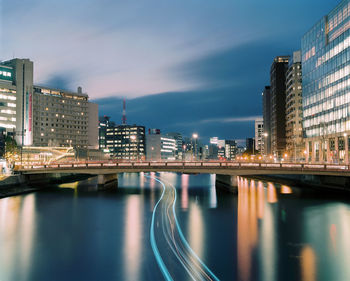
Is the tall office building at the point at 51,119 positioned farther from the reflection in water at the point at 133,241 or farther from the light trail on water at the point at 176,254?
the light trail on water at the point at 176,254

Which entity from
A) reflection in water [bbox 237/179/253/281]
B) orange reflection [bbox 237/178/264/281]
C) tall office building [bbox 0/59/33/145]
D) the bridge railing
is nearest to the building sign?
tall office building [bbox 0/59/33/145]

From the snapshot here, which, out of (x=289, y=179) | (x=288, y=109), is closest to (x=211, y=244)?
(x=289, y=179)

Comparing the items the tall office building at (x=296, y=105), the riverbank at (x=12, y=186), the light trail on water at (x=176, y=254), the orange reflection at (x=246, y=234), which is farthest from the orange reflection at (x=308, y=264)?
the tall office building at (x=296, y=105)

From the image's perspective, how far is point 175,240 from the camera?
34312mm

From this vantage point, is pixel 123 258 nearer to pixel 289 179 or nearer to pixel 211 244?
pixel 211 244

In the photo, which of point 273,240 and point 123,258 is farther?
point 273,240

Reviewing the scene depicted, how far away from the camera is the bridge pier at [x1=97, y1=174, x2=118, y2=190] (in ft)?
268

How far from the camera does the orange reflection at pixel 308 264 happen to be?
24.3 metres

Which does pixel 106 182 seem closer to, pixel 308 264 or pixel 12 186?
pixel 12 186

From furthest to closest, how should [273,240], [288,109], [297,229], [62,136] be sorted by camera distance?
1. [62,136]
2. [288,109]
3. [297,229]
4. [273,240]

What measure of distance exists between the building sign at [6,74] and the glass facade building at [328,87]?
140243 mm

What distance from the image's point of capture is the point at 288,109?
170500 mm

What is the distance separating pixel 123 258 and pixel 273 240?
52.9ft

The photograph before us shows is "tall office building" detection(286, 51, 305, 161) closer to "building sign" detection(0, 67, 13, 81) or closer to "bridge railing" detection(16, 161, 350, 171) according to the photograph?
"bridge railing" detection(16, 161, 350, 171)
